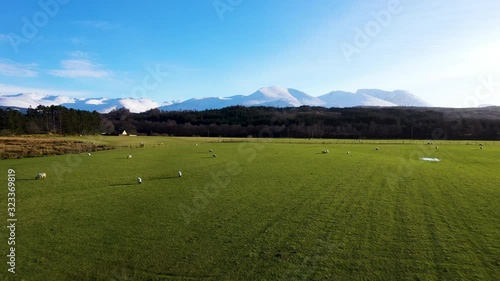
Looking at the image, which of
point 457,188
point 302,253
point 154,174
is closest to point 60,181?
point 154,174

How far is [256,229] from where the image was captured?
12211 mm

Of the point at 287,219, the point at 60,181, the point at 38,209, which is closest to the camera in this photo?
the point at 287,219

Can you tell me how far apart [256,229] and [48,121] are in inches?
5182

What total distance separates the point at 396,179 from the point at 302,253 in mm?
15371

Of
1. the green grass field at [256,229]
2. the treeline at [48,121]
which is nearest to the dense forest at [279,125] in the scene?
the treeline at [48,121]

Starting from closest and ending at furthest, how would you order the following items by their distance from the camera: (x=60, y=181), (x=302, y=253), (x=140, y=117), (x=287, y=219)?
(x=302, y=253) < (x=287, y=219) < (x=60, y=181) < (x=140, y=117)

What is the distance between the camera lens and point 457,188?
63.8 feet

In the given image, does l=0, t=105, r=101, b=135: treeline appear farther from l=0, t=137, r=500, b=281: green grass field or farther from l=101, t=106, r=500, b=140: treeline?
l=0, t=137, r=500, b=281: green grass field

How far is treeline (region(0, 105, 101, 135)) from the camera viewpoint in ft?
321

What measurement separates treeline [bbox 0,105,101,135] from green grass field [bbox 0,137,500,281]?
9120 cm

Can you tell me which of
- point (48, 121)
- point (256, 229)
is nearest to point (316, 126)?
point (48, 121)

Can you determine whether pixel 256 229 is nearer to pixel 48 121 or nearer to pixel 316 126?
pixel 48 121

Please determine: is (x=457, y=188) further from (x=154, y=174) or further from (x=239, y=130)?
(x=239, y=130)

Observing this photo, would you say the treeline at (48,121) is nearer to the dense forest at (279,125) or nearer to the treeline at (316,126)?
the dense forest at (279,125)
